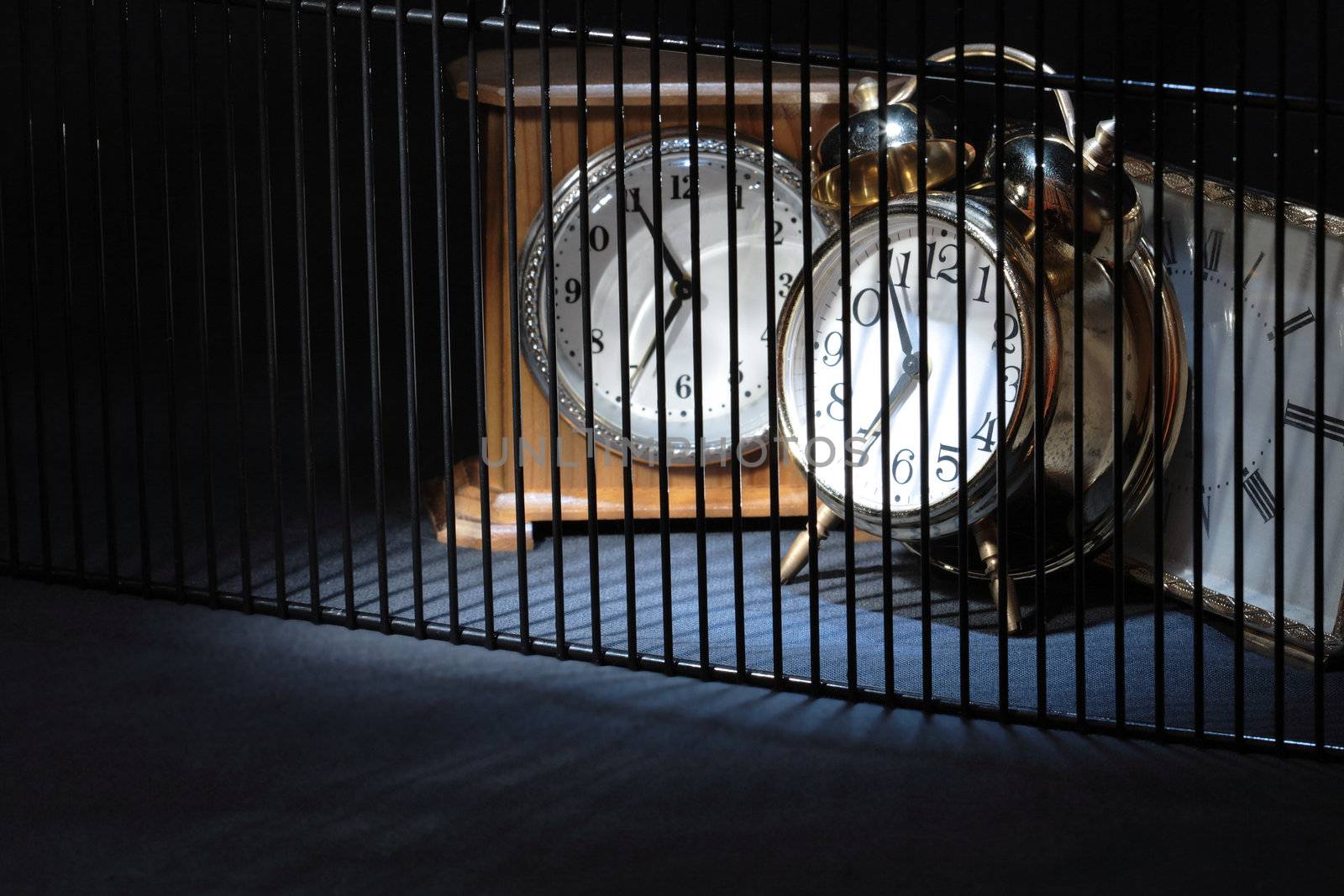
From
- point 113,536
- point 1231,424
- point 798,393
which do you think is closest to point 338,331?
point 113,536

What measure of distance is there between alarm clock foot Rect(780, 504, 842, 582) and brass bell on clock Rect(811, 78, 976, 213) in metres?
0.44

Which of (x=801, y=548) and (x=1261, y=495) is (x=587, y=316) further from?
(x=1261, y=495)

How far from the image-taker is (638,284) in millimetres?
2600

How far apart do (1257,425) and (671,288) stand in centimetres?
94

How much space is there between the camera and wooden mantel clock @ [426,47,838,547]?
2541 millimetres

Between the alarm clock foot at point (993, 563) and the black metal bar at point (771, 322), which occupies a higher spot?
the black metal bar at point (771, 322)

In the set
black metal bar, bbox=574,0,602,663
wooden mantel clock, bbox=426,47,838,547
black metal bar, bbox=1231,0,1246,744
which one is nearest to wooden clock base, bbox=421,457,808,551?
wooden mantel clock, bbox=426,47,838,547

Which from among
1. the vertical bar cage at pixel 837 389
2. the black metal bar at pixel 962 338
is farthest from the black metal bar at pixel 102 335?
the black metal bar at pixel 962 338


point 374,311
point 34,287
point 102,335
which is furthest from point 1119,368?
point 34,287

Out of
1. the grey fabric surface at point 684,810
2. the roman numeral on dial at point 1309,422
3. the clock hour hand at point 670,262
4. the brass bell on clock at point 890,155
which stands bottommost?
the grey fabric surface at point 684,810

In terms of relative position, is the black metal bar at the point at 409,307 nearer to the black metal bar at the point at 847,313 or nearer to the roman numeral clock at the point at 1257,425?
the black metal bar at the point at 847,313

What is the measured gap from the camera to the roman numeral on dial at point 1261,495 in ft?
6.91

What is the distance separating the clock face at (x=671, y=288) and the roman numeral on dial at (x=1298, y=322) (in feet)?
2.41

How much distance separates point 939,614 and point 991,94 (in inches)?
50.5
